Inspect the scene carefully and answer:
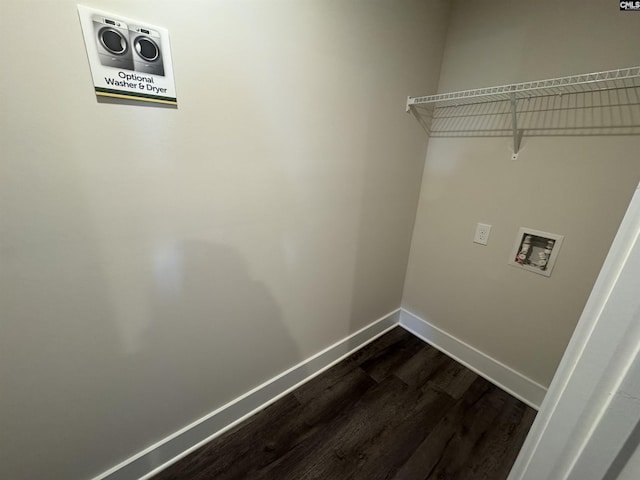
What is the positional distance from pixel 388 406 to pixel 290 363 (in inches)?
25.1

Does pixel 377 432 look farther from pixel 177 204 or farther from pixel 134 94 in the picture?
pixel 134 94

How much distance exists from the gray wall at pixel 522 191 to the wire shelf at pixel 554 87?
0.05 m

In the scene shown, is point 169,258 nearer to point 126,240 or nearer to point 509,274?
point 126,240

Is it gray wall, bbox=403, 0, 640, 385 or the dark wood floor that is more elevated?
gray wall, bbox=403, 0, 640, 385

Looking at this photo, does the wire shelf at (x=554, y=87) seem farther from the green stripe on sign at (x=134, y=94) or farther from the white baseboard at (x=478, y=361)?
the white baseboard at (x=478, y=361)

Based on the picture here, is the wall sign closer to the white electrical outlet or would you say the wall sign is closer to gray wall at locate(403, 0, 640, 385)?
gray wall at locate(403, 0, 640, 385)

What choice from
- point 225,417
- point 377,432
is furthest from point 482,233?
point 225,417

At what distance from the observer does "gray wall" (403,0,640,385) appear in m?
1.12

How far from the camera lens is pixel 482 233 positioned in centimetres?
156

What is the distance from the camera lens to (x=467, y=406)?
1.48 m

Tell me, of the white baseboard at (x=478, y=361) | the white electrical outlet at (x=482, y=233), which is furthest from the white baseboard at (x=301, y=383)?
the white electrical outlet at (x=482, y=233)

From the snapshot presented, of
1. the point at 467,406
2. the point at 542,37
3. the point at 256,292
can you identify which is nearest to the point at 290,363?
the point at 256,292

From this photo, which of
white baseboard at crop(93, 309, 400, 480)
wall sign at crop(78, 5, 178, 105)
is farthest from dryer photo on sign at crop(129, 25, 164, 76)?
white baseboard at crop(93, 309, 400, 480)

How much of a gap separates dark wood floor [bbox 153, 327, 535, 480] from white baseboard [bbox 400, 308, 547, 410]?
2.1 inches
